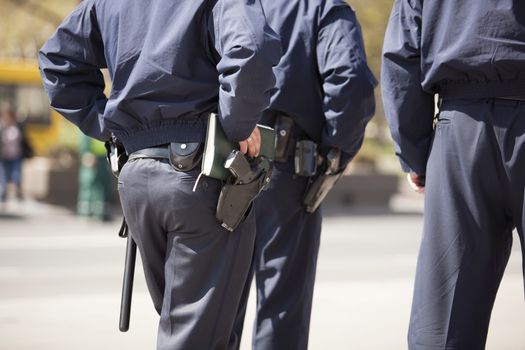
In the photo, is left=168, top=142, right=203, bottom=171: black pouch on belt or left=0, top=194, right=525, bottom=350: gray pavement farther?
left=0, top=194, right=525, bottom=350: gray pavement

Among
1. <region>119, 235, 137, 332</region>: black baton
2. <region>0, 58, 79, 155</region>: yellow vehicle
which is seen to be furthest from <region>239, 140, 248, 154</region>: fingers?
<region>0, 58, 79, 155</region>: yellow vehicle

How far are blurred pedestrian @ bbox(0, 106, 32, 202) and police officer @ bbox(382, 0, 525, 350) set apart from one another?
1379cm

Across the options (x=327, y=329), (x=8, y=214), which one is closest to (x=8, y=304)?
(x=327, y=329)

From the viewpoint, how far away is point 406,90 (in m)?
3.58

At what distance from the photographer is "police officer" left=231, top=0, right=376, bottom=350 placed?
172 inches

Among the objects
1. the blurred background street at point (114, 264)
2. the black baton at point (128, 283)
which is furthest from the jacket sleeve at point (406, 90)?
the blurred background street at point (114, 264)

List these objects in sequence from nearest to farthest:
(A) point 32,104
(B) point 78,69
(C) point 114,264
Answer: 1. (B) point 78,69
2. (C) point 114,264
3. (A) point 32,104

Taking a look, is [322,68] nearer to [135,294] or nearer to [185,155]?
[185,155]

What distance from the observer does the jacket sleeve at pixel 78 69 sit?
3.66 m

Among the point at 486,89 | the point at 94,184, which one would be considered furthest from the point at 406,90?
the point at 94,184

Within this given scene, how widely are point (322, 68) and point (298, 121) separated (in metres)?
0.29

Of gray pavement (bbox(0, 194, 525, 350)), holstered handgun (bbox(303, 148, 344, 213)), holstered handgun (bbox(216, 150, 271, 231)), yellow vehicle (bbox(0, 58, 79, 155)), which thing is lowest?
yellow vehicle (bbox(0, 58, 79, 155))

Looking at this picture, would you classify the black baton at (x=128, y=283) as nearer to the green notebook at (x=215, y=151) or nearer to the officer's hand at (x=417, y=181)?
the green notebook at (x=215, y=151)

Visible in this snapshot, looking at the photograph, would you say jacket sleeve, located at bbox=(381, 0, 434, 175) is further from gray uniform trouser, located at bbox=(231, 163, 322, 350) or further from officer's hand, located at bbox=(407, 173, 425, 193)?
gray uniform trouser, located at bbox=(231, 163, 322, 350)
